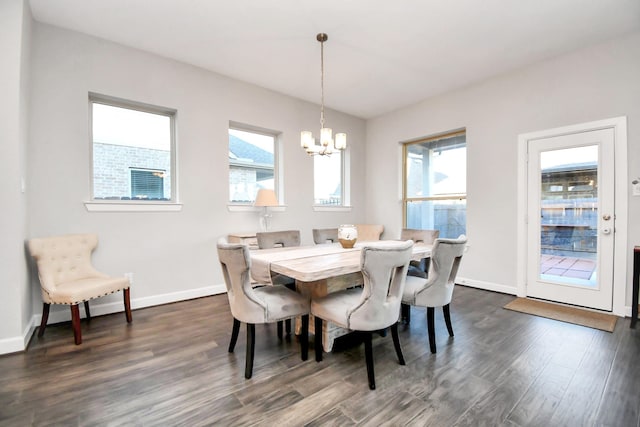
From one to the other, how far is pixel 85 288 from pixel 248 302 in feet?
5.17

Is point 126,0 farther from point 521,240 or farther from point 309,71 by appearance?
point 521,240

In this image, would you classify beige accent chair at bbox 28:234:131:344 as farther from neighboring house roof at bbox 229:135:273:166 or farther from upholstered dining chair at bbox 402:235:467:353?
upholstered dining chair at bbox 402:235:467:353

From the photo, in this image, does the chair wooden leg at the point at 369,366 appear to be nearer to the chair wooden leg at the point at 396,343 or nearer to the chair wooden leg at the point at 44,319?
the chair wooden leg at the point at 396,343

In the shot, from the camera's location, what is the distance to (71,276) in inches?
106

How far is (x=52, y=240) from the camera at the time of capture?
2.60m

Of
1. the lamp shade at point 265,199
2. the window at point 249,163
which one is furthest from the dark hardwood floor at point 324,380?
the window at point 249,163

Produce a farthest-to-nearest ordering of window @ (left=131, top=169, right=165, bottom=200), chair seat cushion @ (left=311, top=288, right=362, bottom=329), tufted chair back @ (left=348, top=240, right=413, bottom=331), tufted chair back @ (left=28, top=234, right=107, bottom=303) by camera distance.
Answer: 1. window @ (left=131, top=169, right=165, bottom=200)
2. tufted chair back @ (left=28, top=234, right=107, bottom=303)
3. chair seat cushion @ (left=311, top=288, right=362, bottom=329)
4. tufted chair back @ (left=348, top=240, right=413, bottom=331)

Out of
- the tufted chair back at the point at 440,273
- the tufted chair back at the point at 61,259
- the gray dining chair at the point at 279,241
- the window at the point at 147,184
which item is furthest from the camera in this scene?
the window at the point at 147,184

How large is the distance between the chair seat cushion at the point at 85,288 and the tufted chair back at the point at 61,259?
0.18ft

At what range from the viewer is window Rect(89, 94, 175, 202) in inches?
122

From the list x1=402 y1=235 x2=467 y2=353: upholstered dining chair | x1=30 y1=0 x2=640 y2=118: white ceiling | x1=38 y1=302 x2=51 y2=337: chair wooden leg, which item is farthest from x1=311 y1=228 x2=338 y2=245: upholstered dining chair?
x1=38 y1=302 x2=51 y2=337: chair wooden leg

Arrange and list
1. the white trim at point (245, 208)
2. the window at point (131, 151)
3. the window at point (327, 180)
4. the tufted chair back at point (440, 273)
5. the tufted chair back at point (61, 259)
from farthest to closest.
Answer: the window at point (327, 180)
the white trim at point (245, 208)
the window at point (131, 151)
the tufted chair back at point (61, 259)
the tufted chair back at point (440, 273)

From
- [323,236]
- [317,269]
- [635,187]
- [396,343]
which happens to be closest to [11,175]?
[317,269]

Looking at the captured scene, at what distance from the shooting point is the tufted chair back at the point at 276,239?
9.56ft
